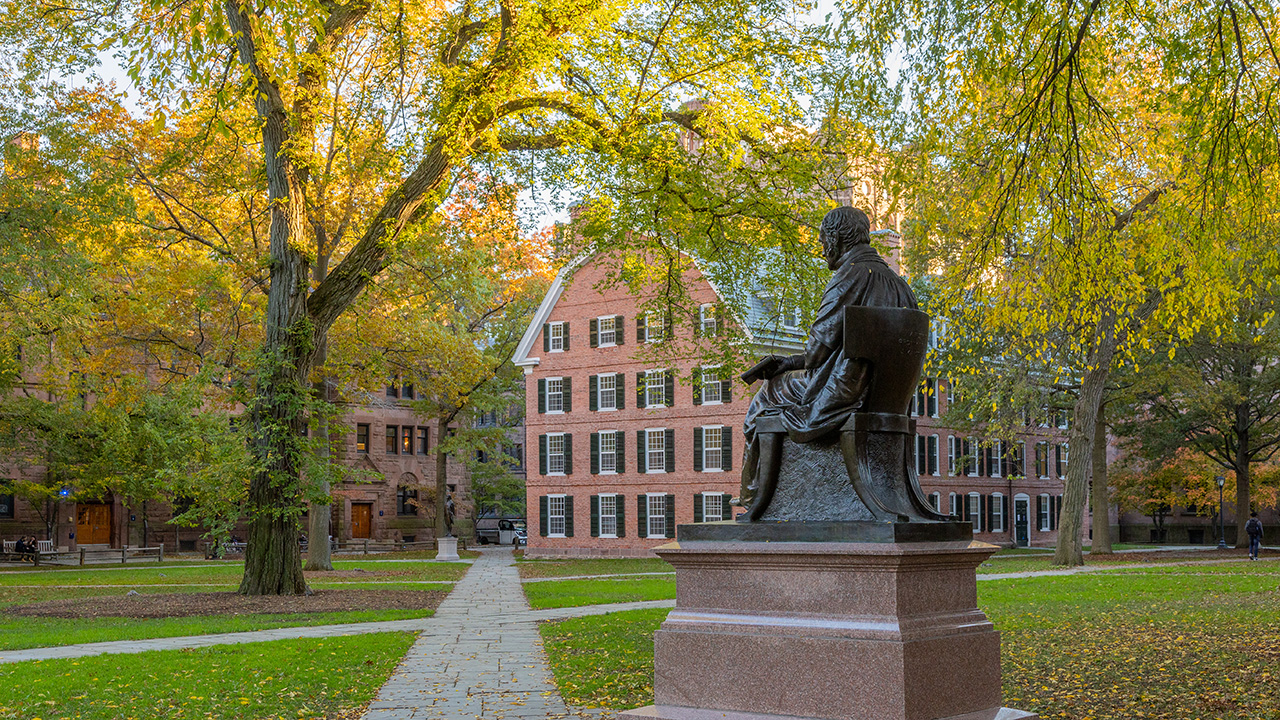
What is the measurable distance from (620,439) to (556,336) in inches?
200

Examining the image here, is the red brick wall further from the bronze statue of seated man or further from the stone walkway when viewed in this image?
the bronze statue of seated man

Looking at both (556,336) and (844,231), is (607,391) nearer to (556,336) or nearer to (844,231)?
(556,336)

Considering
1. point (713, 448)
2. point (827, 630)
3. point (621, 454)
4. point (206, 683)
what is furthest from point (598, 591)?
point (621, 454)

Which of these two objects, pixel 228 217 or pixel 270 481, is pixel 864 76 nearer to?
pixel 270 481

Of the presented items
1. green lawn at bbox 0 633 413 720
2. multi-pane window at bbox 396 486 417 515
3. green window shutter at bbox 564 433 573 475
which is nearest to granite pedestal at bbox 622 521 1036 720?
green lawn at bbox 0 633 413 720

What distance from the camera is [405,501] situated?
63031 millimetres

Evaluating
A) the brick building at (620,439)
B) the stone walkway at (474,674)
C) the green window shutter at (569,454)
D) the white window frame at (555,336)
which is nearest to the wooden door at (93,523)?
the brick building at (620,439)

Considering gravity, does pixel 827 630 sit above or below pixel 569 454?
above

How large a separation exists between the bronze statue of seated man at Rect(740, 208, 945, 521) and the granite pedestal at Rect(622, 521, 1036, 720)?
1.09 ft

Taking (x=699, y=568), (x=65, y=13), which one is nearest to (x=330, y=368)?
(x=65, y=13)

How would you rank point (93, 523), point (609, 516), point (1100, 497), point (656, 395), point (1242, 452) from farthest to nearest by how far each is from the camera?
point (93, 523) → point (609, 516) → point (656, 395) → point (1242, 452) → point (1100, 497)

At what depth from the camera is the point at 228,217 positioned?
3027cm

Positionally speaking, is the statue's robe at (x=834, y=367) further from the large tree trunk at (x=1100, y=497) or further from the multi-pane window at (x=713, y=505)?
the large tree trunk at (x=1100, y=497)

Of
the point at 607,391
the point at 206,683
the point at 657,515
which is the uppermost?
the point at 607,391
